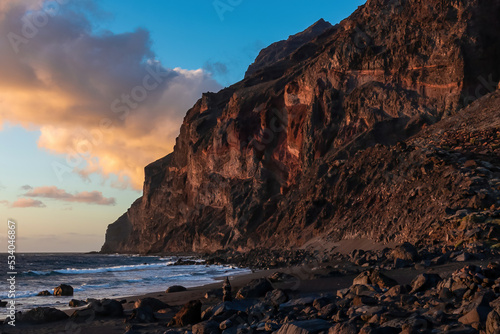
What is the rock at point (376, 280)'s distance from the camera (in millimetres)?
12625

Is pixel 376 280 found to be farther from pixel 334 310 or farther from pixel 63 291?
pixel 63 291

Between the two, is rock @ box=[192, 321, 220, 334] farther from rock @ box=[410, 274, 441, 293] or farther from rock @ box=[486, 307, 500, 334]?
rock @ box=[486, 307, 500, 334]

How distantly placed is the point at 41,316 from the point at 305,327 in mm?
9098

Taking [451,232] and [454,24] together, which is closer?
[451,232]

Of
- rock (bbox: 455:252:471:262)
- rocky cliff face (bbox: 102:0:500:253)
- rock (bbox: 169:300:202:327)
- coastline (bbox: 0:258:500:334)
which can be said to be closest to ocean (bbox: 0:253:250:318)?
coastline (bbox: 0:258:500:334)

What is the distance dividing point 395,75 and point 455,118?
16686 mm

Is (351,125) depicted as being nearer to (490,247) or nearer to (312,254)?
(312,254)

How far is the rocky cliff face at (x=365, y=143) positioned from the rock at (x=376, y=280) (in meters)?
10.9

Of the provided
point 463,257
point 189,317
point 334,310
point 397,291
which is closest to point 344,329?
point 334,310

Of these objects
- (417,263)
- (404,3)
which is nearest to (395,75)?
(404,3)

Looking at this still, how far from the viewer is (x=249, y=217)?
2655 inches

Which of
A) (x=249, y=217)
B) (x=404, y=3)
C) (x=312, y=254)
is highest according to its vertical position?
(x=404, y=3)

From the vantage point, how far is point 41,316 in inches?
524

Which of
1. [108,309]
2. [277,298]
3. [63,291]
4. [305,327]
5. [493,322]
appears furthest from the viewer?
[63,291]
